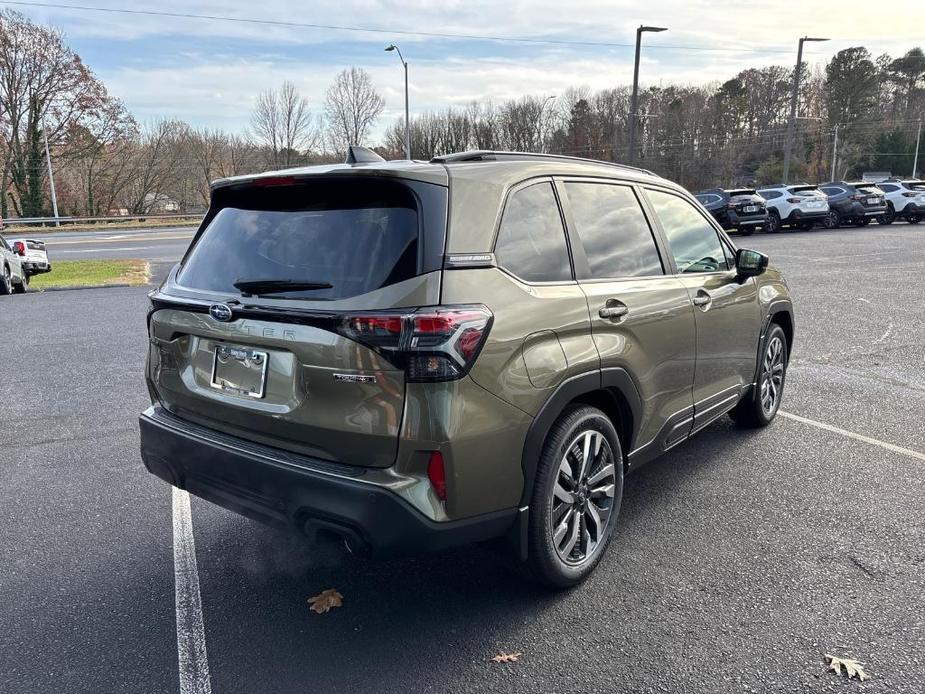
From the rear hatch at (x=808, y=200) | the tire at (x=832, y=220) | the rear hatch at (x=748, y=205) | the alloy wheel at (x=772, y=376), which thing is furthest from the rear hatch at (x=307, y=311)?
the tire at (x=832, y=220)

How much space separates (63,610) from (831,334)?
8.38m

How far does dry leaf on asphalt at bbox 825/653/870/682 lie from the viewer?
2492 millimetres

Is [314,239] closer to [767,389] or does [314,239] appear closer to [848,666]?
[848,666]

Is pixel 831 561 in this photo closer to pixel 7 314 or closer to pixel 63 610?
pixel 63 610

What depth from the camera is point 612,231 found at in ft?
11.3

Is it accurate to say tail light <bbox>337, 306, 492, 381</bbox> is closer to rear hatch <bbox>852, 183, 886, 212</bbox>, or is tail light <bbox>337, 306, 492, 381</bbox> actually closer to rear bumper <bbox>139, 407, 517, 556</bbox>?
rear bumper <bbox>139, 407, 517, 556</bbox>

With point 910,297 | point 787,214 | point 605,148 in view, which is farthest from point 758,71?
point 910,297

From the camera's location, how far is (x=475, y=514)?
256 centimetres

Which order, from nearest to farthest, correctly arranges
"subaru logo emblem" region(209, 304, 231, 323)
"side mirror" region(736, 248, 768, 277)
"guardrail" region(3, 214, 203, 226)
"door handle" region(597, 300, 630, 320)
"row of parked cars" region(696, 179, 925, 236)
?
"subaru logo emblem" region(209, 304, 231, 323) < "door handle" region(597, 300, 630, 320) < "side mirror" region(736, 248, 768, 277) < "row of parked cars" region(696, 179, 925, 236) < "guardrail" region(3, 214, 203, 226)

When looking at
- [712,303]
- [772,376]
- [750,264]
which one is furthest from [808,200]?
[712,303]

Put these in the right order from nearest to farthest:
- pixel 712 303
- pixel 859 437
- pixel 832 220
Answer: pixel 712 303
pixel 859 437
pixel 832 220

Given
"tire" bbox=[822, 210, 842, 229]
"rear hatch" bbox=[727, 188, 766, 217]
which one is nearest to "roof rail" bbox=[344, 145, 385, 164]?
"rear hatch" bbox=[727, 188, 766, 217]

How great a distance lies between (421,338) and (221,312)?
93cm

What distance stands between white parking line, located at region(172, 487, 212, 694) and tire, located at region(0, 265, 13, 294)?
11826 mm
